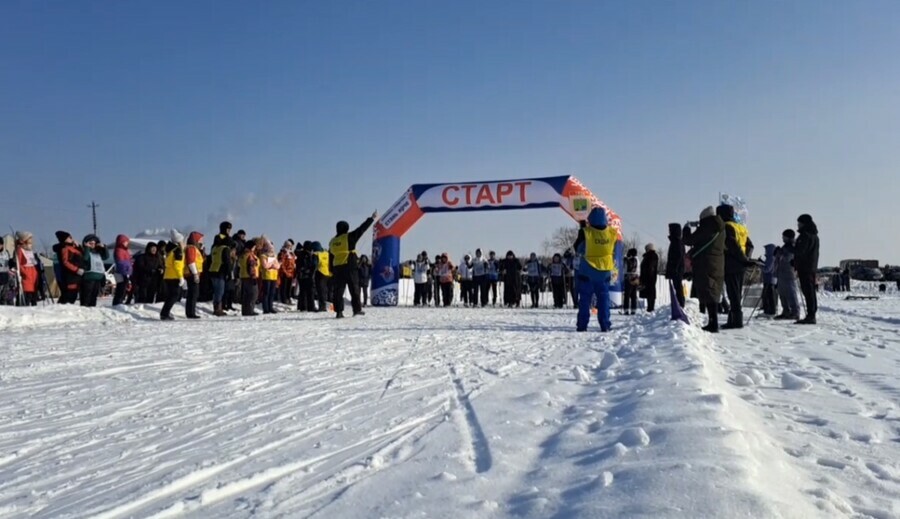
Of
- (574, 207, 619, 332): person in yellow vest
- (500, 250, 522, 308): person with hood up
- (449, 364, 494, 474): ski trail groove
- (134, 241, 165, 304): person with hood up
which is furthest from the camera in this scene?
(500, 250, 522, 308): person with hood up

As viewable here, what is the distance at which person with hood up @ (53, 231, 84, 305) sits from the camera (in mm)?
11141

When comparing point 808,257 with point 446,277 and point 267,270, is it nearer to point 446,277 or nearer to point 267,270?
point 267,270

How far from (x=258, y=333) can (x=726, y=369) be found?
5691 millimetres

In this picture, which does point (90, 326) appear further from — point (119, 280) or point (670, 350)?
point (670, 350)

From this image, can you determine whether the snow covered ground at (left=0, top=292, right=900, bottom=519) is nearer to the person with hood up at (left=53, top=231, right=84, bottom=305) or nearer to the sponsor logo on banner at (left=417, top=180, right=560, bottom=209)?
the person with hood up at (left=53, top=231, right=84, bottom=305)

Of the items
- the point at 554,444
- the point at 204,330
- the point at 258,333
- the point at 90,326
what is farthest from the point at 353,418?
the point at 90,326

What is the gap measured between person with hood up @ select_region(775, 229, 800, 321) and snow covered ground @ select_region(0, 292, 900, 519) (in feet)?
15.0

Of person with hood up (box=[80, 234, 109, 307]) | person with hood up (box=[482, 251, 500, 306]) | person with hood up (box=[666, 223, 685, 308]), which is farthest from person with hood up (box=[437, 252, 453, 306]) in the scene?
person with hood up (box=[80, 234, 109, 307])

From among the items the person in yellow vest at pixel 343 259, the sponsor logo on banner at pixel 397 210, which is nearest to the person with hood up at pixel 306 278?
the person in yellow vest at pixel 343 259

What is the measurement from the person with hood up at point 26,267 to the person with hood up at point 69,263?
0.96 meters

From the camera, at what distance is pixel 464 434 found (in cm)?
293

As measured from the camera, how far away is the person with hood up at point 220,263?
12172 millimetres

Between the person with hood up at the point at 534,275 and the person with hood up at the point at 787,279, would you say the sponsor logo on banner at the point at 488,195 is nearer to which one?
the person with hood up at the point at 534,275

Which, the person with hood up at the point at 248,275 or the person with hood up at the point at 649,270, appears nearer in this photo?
the person with hood up at the point at 248,275
